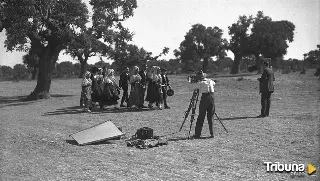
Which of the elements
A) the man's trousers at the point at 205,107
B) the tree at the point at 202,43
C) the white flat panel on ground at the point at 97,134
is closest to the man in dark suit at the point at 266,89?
the man's trousers at the point at 205,107

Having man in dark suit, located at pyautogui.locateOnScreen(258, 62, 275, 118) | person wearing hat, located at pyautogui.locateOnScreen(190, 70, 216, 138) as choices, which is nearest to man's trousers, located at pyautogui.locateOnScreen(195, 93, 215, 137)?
person wearing hat, located at pyautogui.locateOnScreen(190, 70, 216, 138)

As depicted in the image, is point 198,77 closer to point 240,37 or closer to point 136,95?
point 136,95

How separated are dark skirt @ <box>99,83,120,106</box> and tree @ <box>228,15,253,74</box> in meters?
38.5

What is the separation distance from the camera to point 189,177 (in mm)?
6750

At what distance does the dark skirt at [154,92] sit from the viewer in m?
16.5

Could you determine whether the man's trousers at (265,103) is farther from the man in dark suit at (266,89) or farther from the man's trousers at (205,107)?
the man's trousers at (205,107)

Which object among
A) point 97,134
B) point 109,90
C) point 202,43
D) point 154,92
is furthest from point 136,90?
point 202,43

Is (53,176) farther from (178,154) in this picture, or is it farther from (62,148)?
(178,154)

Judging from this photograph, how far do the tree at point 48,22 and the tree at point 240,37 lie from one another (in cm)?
3102

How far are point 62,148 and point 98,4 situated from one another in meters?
16.5

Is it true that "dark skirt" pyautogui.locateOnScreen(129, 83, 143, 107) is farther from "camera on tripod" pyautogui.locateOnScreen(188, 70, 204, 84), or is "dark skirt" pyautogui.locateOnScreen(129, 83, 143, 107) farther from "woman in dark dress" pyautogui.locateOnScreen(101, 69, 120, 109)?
"camera on tripod" pyautogui.locateOnScreen(188, 70, 204, 84)

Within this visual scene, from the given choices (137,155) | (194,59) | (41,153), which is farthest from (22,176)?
(194,59)

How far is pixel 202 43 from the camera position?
252 ft

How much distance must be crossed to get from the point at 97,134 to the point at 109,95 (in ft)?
22.7
